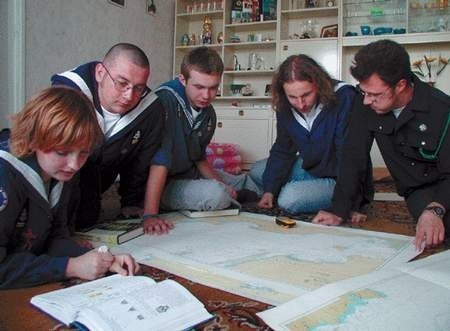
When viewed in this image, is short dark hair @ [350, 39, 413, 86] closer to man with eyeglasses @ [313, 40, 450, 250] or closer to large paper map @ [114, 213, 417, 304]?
man with eyeglasses @ [313, 40, 450, 250]

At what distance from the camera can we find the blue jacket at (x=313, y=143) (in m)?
1.65

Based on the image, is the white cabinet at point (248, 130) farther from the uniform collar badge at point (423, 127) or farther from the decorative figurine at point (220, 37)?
the uniform collar badge at point (423, 127)

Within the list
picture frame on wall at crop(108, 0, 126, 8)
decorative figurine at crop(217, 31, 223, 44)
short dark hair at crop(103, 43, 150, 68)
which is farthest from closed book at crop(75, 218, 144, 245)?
decorative figurine at crop(217, 31, 223, 44)

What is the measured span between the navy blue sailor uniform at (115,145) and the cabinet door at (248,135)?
Answer: 2348 millimetres

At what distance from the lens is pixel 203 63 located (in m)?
1.50

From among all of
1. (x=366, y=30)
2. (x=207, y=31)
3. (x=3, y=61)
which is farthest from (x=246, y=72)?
(x=3, y=61)

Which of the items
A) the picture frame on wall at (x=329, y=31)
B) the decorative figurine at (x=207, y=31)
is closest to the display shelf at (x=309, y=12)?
the picture frame on wall at (x=329, y=31)

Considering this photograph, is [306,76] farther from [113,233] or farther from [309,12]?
[309,12]

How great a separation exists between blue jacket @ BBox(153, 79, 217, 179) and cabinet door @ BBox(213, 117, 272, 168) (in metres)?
2.06

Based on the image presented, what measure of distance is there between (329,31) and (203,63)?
103 inches

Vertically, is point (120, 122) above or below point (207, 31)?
below

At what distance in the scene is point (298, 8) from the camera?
3.91 m

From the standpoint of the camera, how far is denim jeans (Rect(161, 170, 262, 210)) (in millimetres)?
1592

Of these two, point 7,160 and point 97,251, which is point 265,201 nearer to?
point 97,251
